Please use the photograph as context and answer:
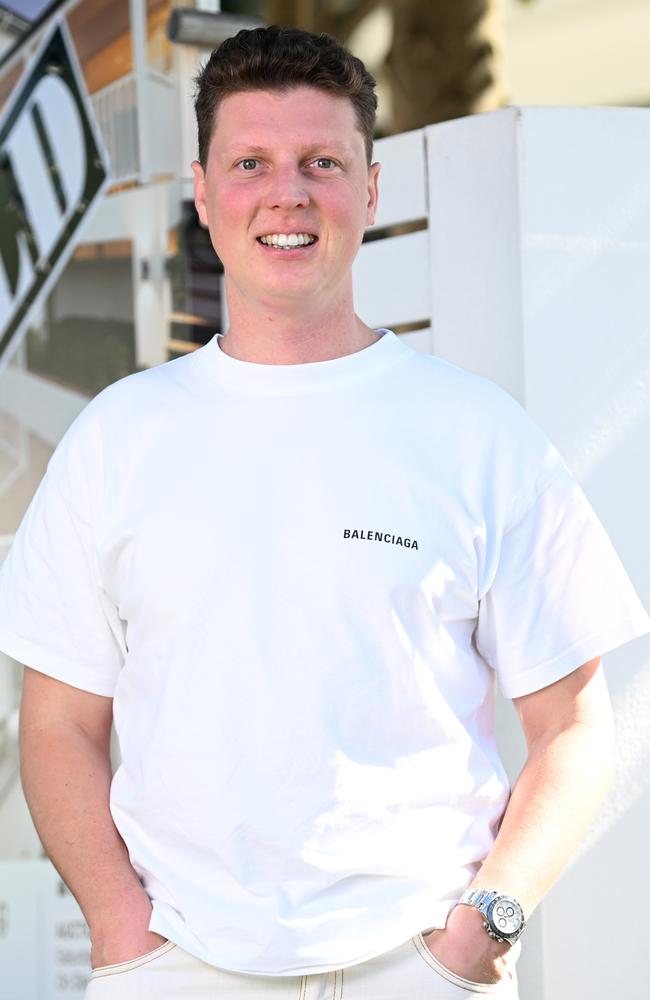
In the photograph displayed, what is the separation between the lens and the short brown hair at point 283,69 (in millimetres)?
2168

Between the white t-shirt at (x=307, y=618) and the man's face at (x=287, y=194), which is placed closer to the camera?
the white t-shirt at (x=307, y=618)

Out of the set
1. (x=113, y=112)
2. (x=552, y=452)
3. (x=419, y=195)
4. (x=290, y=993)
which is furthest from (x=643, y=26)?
(x=290, y=993)

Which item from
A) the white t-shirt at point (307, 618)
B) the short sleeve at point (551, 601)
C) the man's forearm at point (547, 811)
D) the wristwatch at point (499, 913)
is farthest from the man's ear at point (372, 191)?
the wristwatch at point (499, 913)

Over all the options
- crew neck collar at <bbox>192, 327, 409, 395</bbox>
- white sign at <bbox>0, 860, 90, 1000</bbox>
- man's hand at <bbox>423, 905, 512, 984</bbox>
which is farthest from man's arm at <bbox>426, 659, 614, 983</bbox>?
white sign at <bbox>0, 860, 90, 1000</bbox>

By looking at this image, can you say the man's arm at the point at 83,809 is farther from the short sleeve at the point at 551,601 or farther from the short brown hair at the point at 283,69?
the short brown hair at the point at 283,69

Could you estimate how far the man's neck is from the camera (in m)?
2.17

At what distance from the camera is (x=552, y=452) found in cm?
216

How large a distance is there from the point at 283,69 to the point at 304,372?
1.46ft

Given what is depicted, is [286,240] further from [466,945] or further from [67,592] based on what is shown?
[466,945]

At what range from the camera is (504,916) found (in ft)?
6.40

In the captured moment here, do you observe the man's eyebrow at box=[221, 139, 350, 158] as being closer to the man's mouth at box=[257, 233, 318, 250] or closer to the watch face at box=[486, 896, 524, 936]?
the man's mouth at box=[257, 233, 318, 250]

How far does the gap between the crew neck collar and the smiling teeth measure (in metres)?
0.17

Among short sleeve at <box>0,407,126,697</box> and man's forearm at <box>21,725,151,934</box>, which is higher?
short sleeve at <box>0,407,126,697</box>

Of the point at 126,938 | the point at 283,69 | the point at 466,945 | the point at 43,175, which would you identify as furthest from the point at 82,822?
the point at 43,175
